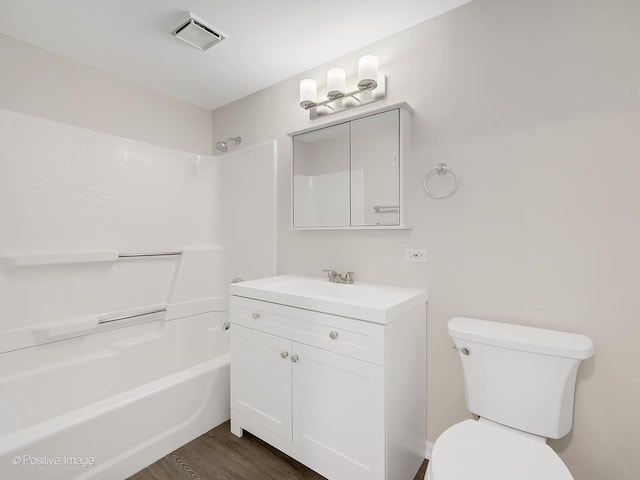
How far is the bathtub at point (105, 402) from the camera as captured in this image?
132 centimetres

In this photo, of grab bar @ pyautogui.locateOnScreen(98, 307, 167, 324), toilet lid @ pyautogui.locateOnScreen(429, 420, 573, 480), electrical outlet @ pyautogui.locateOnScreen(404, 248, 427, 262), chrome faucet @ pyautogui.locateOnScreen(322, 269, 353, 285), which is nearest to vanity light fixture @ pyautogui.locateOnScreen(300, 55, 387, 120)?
electrical outlet @ pyautogui.locateOnScreen(404, 248, 427, 262)

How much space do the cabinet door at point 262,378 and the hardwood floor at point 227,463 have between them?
172 mm

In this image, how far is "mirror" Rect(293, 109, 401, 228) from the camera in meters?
1.73

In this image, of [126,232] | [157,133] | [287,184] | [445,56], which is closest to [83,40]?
[157,133]

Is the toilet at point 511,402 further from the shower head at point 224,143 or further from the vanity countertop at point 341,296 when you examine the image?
the shower head at point 224,143

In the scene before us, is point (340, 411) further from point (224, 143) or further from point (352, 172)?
point (224, 143)

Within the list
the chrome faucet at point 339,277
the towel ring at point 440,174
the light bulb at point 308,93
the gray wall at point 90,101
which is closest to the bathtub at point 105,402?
the chrome faucet at point 339,277

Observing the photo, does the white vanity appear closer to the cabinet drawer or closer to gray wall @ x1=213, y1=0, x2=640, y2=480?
the cabinet drawer

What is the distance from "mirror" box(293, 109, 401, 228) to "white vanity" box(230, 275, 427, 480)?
44cm

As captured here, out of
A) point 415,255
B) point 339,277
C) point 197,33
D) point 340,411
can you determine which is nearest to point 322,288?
point 339,277

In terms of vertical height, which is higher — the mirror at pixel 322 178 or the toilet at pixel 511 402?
the mirror at pixel 322 178

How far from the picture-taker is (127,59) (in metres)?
2.03

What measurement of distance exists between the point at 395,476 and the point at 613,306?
1.13 metres

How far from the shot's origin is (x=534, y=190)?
A: 1.38 metres
